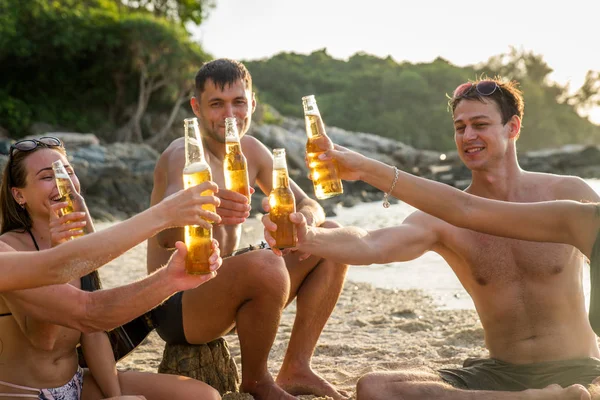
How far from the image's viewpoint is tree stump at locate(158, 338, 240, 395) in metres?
4.58

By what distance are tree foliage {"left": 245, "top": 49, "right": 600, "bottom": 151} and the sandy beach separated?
45.0 metres

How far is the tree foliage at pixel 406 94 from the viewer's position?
59156 millimetres

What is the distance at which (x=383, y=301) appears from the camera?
331 inches

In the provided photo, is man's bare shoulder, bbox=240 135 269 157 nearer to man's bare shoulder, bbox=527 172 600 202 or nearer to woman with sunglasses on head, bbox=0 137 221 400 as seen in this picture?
woman with sunglasses on head, bbox=0 137 221 400

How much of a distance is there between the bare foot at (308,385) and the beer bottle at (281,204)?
52.6 inches

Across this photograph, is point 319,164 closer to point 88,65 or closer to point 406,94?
point 88,65

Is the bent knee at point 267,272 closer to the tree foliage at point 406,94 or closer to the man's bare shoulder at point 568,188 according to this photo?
the man's bare shoulder at point 568,188

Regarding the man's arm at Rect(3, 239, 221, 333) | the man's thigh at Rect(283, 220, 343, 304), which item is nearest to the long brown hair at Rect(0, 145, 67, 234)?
the man's arm at Rect(3, 239, 221, 333)

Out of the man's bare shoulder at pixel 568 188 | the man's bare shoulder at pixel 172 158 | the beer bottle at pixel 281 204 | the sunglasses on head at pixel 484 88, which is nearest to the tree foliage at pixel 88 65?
the man's bare shoulder at pixel 172 158

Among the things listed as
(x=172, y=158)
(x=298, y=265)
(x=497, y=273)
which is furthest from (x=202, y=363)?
(x=497, y=273)

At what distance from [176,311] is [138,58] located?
22876 mm

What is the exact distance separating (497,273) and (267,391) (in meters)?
1.60

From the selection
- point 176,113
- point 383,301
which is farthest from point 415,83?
point 383,301

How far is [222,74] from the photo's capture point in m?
4.96
